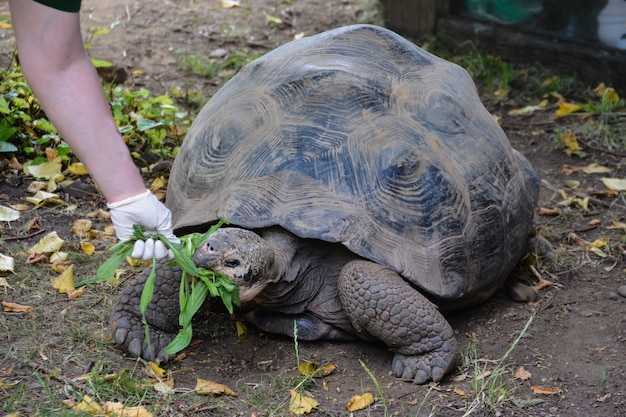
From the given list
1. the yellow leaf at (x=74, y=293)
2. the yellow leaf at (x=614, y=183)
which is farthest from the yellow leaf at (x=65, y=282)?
the yellow leaf at (x=614, y=183)

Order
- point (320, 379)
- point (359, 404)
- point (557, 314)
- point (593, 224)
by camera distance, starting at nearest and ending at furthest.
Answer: point (359, 404), point (320, 379), point (557, 314), point (593, 224)

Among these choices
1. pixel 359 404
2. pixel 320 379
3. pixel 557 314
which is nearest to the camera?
pixel 359 404

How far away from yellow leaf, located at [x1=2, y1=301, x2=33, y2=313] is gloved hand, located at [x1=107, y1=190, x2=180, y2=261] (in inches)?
28.1

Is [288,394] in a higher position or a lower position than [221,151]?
lower

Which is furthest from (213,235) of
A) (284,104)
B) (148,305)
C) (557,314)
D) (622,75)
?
(622,75)

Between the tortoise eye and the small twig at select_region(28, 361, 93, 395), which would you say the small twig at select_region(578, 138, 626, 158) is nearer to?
the tortoise eye

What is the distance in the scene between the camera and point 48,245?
4051 millimetres

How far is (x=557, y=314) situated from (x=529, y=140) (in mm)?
2283

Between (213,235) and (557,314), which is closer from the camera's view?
(213,235)

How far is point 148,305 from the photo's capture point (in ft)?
11.0

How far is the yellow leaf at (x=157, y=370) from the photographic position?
3.17 metres

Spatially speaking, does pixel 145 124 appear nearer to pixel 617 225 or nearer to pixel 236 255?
pixel 236 255

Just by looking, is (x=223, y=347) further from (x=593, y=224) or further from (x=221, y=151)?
(x=593, y=224)

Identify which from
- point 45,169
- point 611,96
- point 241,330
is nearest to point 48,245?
point 45,169
